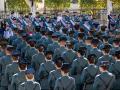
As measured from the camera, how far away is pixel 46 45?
768 inches

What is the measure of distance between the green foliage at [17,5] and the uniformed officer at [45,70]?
90.9ft

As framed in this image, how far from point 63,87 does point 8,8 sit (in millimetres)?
32847

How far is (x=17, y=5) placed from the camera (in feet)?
140

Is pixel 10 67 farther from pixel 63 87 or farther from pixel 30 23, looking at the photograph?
pixel 30 23

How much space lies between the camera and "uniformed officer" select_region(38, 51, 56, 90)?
1437cm

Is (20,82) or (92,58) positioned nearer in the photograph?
(20,82)

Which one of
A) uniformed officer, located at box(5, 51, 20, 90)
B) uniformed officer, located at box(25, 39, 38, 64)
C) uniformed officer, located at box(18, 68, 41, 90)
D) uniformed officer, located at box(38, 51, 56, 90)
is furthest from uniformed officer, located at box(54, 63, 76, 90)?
uniformed officer, located at box(25, 39, 38, 64)

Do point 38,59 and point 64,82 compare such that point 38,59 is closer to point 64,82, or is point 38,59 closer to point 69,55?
point 69,55

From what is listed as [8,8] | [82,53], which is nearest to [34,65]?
[82,53]

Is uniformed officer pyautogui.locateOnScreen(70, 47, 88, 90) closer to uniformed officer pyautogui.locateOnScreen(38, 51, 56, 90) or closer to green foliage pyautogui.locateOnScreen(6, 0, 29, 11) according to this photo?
uniformed officer pyautogui.locateOnScreen(38, 51, 56, 90)

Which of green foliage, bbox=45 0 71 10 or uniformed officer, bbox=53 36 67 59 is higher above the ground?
uniformed officer, bbox=53 36 67 59

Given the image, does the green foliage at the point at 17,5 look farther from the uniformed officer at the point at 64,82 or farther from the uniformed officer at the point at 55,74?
the uniformed officer at the point at 64,82

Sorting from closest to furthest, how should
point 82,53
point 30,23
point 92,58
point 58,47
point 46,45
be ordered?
point 92,58 → point 82,53 → point 58,47 → point 46,45 → point 30,23

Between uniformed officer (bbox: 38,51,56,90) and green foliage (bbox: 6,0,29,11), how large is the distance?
2771 centimetres
